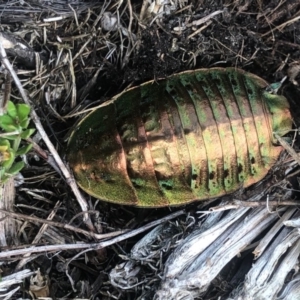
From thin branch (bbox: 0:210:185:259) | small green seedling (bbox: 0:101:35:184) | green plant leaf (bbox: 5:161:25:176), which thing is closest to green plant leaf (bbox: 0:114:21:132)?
small green seedling (bbox: 0:101:35:184)

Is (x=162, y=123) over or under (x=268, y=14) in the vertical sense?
under

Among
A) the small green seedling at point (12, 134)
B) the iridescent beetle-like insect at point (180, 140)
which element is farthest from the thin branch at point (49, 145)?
the small green seedling at point (12, 134)

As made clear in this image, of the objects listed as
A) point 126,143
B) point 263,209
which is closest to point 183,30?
point 126,143

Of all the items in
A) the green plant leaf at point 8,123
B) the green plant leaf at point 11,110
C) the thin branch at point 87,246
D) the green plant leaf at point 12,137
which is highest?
the green plant leaf at point 11,110

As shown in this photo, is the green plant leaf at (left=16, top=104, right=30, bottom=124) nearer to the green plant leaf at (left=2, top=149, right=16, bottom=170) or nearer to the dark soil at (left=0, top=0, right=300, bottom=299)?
the green plant leaf at (left=2, top=149, right=16, bottom=170)

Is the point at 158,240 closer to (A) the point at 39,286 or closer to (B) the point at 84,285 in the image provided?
(B) the point at 84,285

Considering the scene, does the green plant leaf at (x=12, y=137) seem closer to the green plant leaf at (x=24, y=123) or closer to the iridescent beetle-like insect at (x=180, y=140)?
the green plant leaf at (x=24, y=123)

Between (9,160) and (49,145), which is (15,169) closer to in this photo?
(9,160)

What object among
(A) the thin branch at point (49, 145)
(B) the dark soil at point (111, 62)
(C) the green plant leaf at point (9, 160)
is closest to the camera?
(C) the green plant leaf at point (9, 160)
